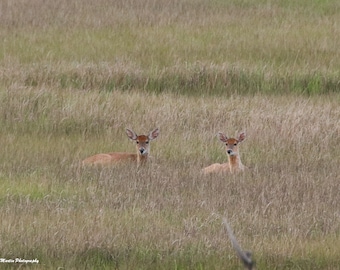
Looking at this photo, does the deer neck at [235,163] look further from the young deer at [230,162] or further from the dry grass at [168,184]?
the dry grass at [168,184]

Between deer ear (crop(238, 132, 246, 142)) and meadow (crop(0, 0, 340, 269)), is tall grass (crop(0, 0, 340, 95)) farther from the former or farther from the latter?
deer ear (crop(238, 132, 246, 142))

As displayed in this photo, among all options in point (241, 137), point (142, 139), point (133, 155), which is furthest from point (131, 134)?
point (241, 137)

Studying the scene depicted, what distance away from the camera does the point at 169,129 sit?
47.0 feet

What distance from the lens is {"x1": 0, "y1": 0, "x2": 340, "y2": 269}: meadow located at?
28.0ft

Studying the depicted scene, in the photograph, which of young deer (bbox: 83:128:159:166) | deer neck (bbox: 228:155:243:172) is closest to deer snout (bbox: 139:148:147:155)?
young deer (bbox: 83:128:159:166)

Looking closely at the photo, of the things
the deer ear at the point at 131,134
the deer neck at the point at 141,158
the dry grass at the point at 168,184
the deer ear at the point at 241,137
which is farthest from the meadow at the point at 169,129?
the deer ear at the point at 131,134

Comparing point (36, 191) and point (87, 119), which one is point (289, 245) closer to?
point (36, 191)

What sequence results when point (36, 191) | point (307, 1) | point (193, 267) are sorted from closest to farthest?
point (193, 267), point (36, 191), point (307, 1)

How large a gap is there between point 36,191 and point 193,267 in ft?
9.06

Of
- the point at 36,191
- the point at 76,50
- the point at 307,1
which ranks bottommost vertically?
the point at 36,191

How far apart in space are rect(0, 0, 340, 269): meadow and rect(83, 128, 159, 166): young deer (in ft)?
0.66

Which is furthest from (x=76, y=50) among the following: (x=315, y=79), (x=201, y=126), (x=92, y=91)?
(x=201, y=126)

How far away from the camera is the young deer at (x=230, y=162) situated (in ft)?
38.7

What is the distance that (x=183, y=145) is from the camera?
13414 millimetres
